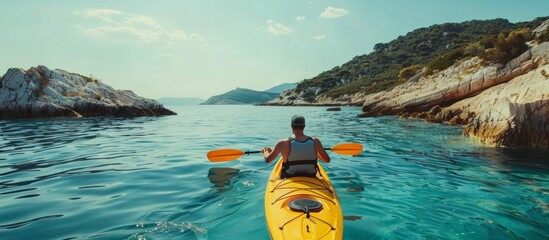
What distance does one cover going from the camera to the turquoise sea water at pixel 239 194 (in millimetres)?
5098

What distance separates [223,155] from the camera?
873 cm

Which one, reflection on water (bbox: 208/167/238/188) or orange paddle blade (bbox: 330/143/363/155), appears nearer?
reflection on water (bbox: 208/167/238/188)

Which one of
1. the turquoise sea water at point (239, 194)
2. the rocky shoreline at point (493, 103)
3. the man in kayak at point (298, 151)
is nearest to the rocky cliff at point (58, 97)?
the turquoise sea water at point (239, 194)

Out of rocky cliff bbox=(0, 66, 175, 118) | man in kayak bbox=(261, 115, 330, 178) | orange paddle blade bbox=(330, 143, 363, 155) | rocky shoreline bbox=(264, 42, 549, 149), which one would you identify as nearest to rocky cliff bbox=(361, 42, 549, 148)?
rocky shoreline bbox=(264, 42, 549, 149)

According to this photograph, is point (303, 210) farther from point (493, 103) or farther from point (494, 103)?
point (493, 103)

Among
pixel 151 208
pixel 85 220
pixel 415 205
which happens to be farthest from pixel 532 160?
pixel 85 220

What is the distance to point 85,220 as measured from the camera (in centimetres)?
546

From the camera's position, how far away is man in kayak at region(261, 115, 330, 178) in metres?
5.82

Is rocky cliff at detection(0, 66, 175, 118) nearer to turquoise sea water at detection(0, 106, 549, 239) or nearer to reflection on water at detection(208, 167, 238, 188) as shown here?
turquoise sea water at detection(0, 106, 549, 239)

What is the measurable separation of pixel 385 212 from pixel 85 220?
5509 mm

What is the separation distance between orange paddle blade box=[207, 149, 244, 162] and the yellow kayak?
2698mm

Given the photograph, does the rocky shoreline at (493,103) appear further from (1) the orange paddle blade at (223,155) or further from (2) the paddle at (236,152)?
(1) the orange paddle blade at (223,155)

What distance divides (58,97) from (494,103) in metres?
36.3

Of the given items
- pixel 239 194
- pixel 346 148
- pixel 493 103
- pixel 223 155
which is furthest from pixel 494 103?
pixel 239 194
